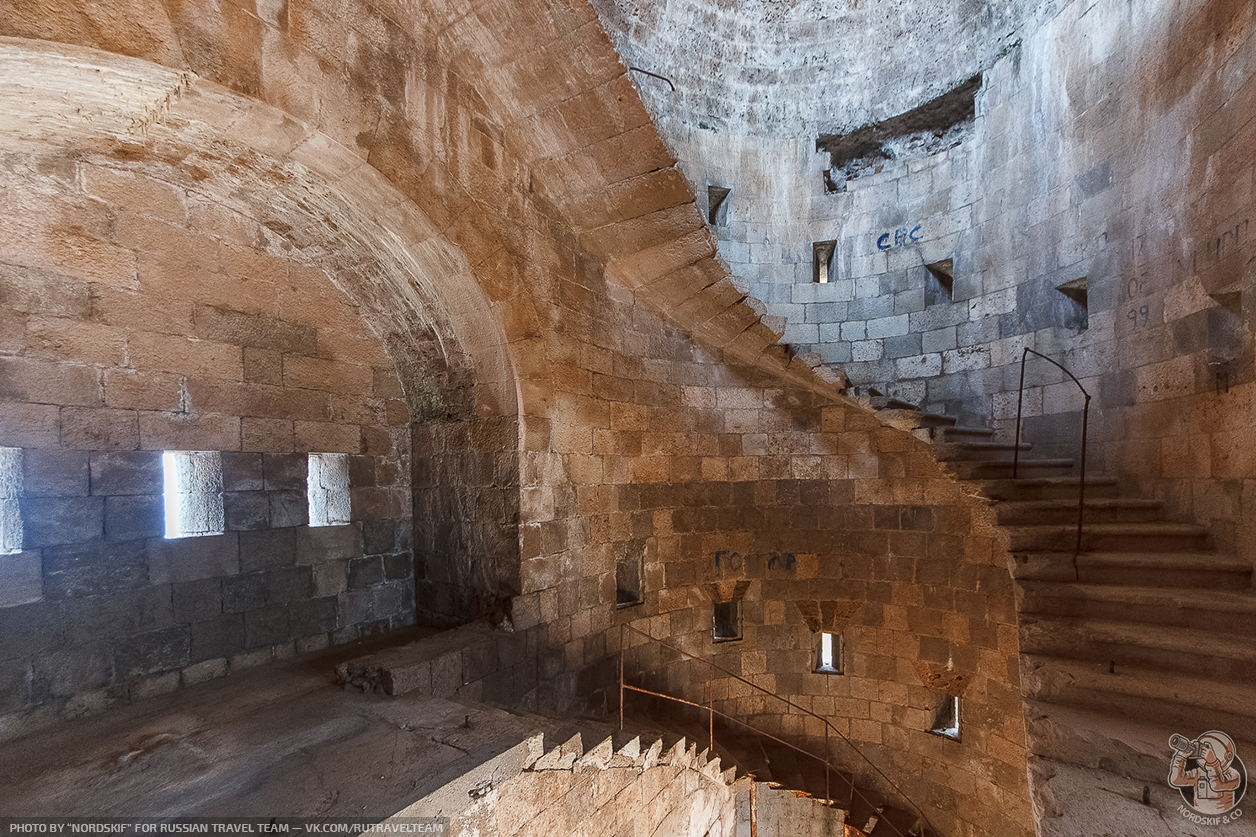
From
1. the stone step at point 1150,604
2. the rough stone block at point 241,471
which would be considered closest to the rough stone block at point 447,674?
the rough stone block at point 241,471

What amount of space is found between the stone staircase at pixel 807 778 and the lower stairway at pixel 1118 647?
2340mm

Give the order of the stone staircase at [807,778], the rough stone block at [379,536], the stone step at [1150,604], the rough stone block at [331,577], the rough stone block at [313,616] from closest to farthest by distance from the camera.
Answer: the stone step at [1150,604] → the rough stone block at [313,616] → the rough stone block at [331,577] → the rough stone block at [379,536] → the stone staircase at [807,778]

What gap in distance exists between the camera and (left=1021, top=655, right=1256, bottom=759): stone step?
2891 mm

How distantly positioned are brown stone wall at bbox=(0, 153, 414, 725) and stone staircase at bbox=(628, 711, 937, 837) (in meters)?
3.12

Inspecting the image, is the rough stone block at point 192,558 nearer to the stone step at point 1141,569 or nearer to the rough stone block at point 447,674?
the rough stone block at point 447,674

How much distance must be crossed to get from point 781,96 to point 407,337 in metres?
6.41

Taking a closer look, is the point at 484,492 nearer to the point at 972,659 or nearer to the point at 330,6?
the point at 330,6

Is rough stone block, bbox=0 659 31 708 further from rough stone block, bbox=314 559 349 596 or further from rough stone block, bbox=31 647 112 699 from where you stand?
rough stone block, bbox=314 559 349 596

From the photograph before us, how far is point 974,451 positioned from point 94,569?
6.44 metres

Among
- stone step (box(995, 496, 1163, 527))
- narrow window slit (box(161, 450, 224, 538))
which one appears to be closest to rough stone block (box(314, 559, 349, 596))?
narrow window slit (box(161, 450, 224, 538))

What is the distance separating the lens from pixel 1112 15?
5.39m

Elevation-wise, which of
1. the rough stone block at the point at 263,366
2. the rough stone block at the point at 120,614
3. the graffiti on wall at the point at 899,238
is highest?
the graffiti on wall at the point at 899,238

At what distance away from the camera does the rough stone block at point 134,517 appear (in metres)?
3.07

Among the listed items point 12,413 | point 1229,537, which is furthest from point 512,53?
point 1229,537
